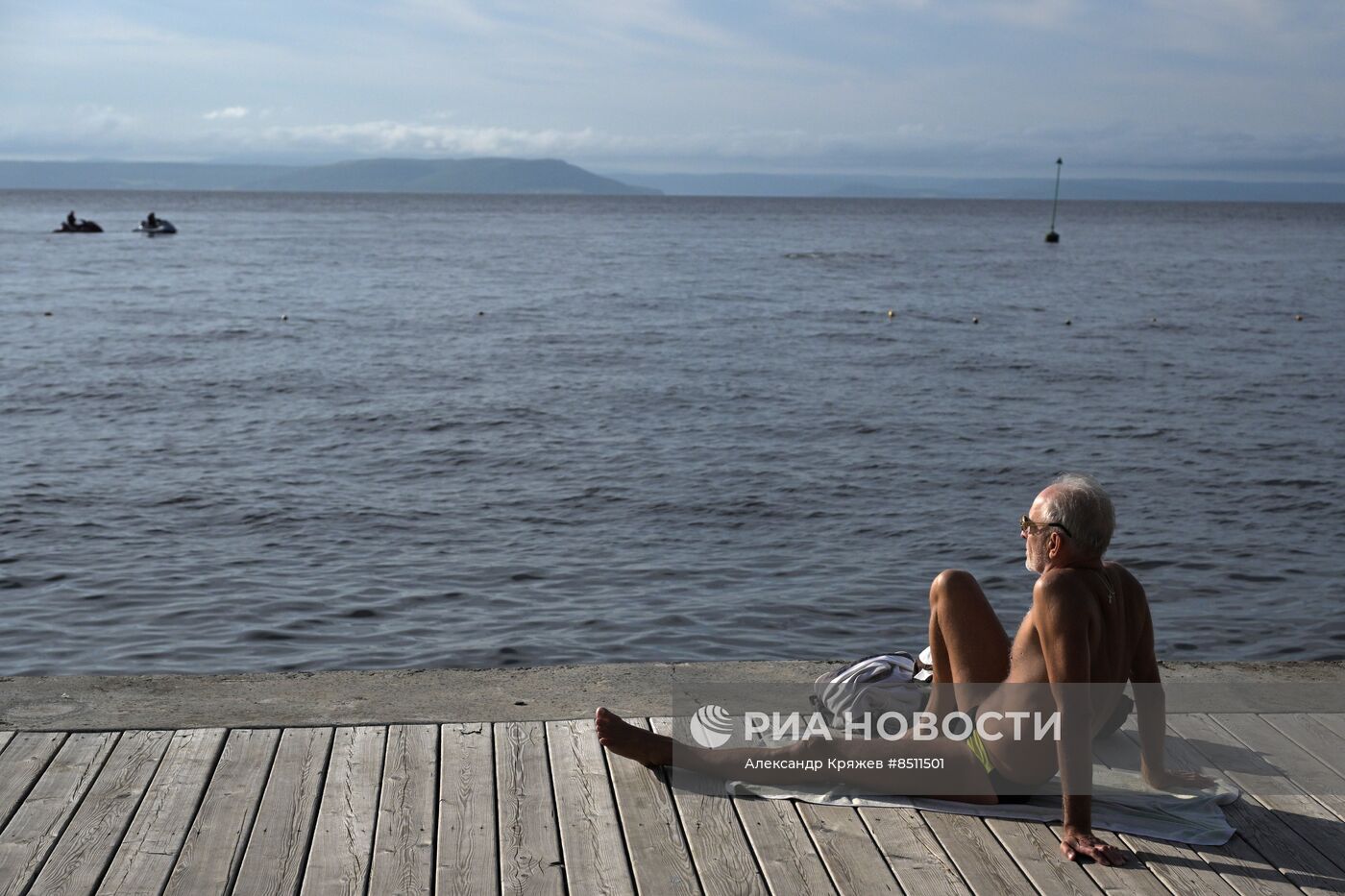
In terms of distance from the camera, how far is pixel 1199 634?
345 inches

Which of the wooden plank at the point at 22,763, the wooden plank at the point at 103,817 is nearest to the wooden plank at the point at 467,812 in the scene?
the wooden plank at the point at 103,817

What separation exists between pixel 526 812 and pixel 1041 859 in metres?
1.55

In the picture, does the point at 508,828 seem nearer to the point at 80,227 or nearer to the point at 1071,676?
the point at 1071,676

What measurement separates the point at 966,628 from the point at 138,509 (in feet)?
31.1

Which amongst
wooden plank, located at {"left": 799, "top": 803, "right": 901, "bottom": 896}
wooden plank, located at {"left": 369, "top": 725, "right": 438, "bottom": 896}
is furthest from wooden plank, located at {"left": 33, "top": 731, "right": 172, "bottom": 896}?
wooden plank, located at {"left": 799, "top": 803, "right": 901, "bottom": 896}

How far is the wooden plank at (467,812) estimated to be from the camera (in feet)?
11.6

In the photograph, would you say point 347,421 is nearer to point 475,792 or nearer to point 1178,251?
point 475,792

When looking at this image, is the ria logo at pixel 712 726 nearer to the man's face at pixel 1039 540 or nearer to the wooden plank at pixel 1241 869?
the wooden plank at pixel 1241 869

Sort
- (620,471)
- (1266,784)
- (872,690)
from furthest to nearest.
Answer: (620,471)
(872,690)
(1266,784)

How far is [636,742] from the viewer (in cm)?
426

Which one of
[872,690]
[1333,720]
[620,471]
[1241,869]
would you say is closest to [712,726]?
[872,690]

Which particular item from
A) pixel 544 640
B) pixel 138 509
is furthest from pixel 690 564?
pixel 138 509

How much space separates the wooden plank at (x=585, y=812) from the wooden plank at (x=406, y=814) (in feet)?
1.30

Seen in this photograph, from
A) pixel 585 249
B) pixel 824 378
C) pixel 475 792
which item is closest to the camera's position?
pixel 475 792
